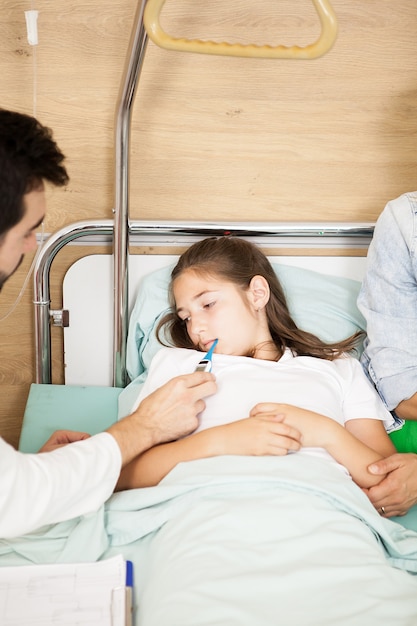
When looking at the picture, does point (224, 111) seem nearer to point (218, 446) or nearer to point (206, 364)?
point (206, 364)

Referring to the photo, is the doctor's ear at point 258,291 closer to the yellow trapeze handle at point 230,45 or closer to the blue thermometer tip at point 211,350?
the blue thermometer tip at point 211,350

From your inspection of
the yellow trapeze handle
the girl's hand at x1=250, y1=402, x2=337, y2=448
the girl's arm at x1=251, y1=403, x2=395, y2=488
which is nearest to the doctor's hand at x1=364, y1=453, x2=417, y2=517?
the girl's arm at x1=251, y1=403, x2=395, y2=488

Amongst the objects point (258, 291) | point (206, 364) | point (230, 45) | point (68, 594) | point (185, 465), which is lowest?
point (68, 594)

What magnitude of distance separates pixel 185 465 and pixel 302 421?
9.5 inches

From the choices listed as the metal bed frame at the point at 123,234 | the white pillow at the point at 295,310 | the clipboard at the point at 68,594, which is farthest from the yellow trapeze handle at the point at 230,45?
the clipboard at the point at 68,594

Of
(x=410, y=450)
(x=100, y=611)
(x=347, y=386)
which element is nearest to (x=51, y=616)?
(x=100, y=611)

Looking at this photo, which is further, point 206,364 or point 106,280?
point 106,280

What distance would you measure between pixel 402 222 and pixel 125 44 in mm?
838

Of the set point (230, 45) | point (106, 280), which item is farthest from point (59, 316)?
point (230, 45)

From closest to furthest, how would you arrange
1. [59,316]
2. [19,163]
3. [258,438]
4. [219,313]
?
[19,163]
[258,438]
[219,313]
[59,316]

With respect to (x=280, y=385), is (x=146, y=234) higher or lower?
higher

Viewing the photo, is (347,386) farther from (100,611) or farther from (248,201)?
(100,611)

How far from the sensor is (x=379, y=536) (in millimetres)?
1327

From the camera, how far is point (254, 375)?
1567 mm
